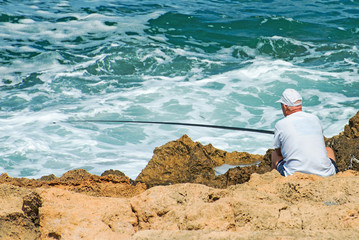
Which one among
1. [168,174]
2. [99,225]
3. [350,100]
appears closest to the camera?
[99,225]

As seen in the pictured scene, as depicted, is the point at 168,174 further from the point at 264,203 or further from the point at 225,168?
the point at 264,203

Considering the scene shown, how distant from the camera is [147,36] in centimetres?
1245

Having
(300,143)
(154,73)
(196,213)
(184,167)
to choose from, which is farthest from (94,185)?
(154,73)

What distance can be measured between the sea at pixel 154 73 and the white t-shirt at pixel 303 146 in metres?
2.86

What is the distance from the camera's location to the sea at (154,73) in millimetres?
7090

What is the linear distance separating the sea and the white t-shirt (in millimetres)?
2858

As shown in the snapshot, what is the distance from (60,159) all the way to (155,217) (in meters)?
4.30

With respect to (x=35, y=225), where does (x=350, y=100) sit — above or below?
below

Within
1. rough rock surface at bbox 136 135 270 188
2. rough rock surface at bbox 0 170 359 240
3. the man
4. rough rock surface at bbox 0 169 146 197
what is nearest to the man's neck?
the man

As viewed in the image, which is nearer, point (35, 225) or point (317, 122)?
point (35, 225)

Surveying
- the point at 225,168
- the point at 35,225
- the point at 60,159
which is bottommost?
the point at 60,159

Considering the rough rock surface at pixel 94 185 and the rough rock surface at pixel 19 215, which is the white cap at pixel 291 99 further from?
the rough rock surface at pixel 19 215

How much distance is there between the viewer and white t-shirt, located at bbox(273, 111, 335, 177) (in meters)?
3.40

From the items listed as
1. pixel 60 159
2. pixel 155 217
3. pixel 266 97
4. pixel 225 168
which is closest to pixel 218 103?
pixel 266 97
